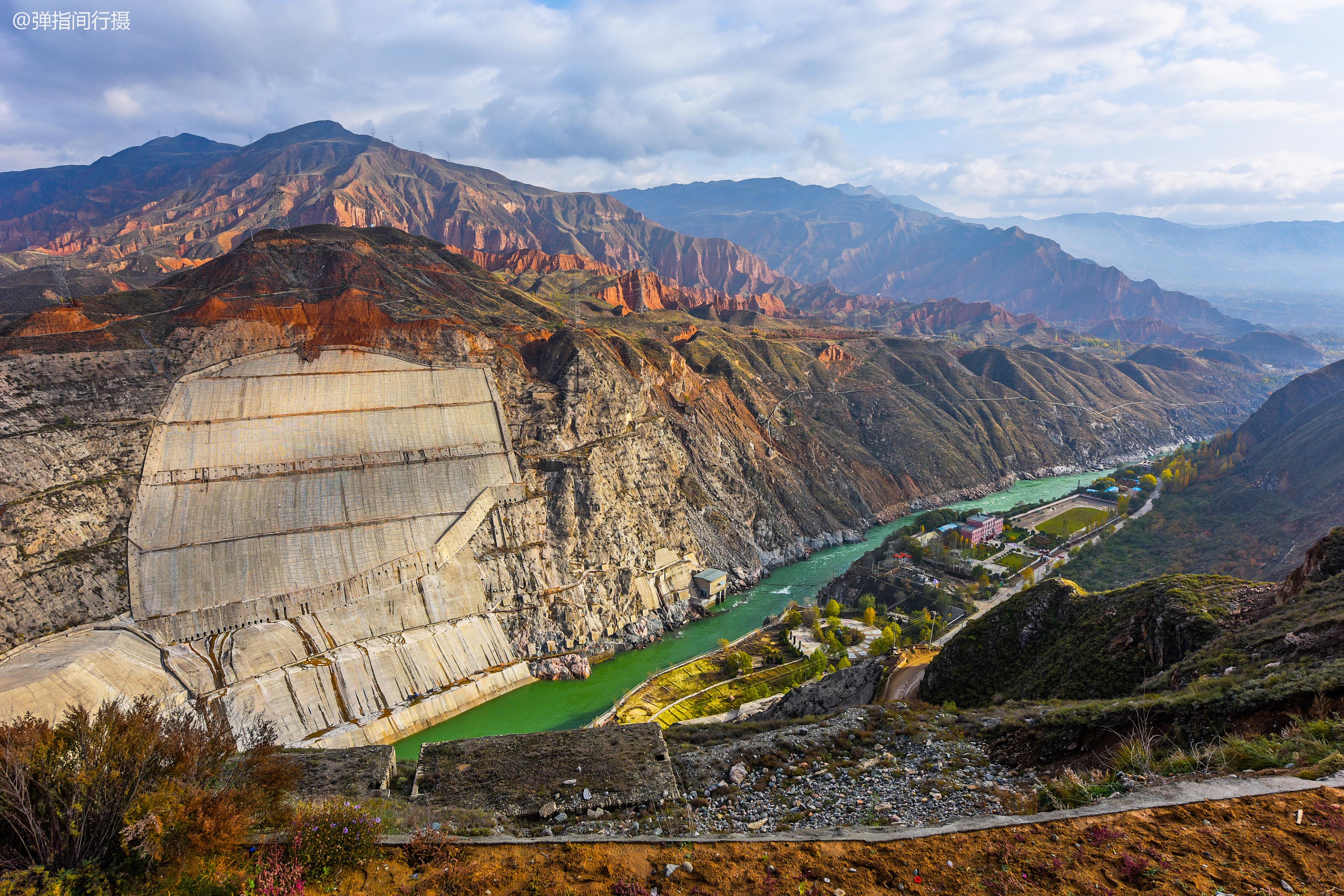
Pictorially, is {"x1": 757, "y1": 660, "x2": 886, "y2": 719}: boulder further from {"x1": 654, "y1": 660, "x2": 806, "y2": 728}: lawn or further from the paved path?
the paved path

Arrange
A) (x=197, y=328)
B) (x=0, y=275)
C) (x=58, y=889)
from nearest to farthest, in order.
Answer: (x=58, y=889), (x=197, y=328), (x=0, y=275)

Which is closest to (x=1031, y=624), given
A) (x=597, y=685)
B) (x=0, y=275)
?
(x=597, y=685)

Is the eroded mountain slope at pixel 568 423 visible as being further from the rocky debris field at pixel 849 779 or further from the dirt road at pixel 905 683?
the rocky debris field at pixel 849 779

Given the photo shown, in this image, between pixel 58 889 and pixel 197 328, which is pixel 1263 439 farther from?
pixel 197 328

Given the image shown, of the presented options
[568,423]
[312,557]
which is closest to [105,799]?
[312,557]

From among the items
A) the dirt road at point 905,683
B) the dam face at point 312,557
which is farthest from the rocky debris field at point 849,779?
the dam face at point 312,557

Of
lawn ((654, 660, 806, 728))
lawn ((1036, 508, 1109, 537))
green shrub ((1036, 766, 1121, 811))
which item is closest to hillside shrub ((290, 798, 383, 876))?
green shrub ((1036, 766, 1121, 811))
